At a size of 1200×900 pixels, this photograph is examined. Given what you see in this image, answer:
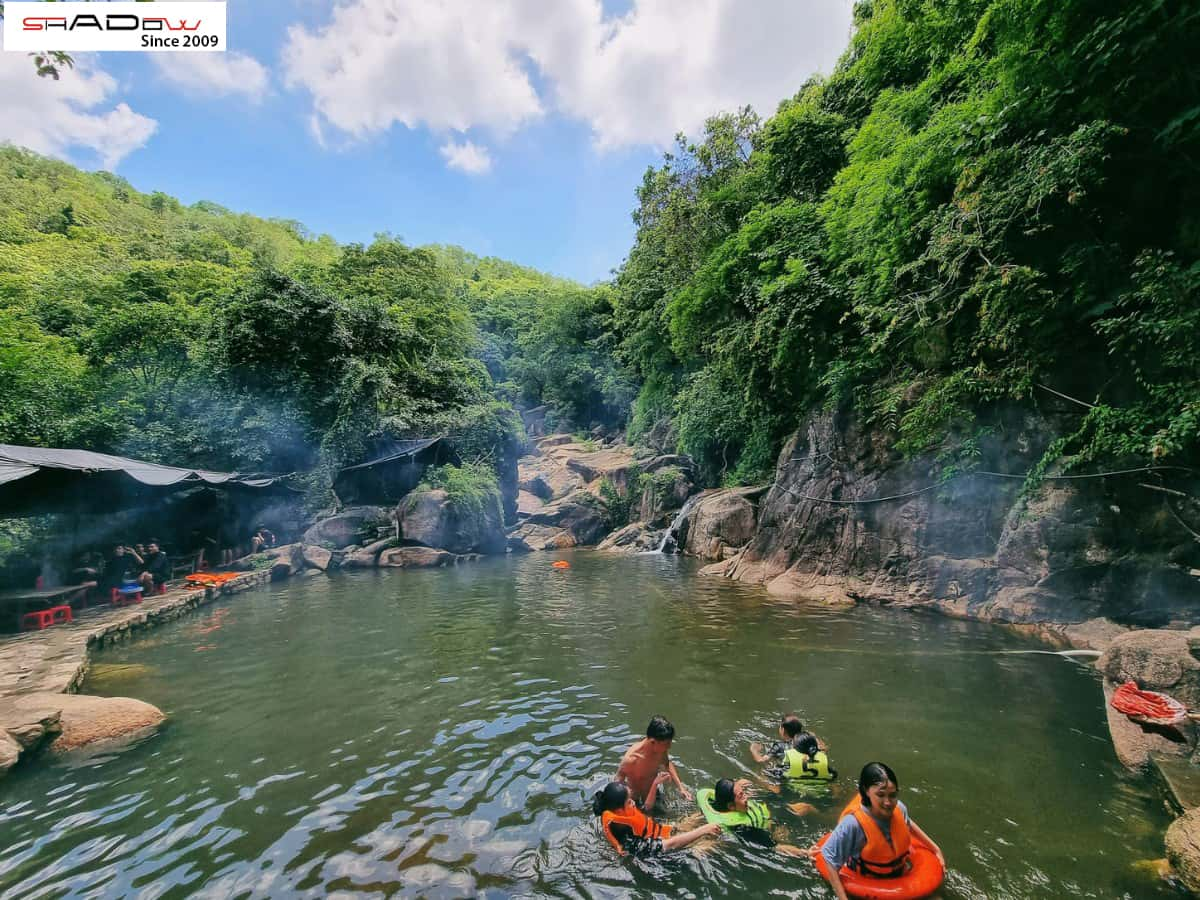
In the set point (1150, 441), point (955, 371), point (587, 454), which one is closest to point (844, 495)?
point (955, 371)

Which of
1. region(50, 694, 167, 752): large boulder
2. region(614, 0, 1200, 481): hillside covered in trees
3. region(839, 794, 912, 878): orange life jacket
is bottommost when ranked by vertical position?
region(839, 794, 912, 878): orange life jacket

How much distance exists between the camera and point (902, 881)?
3.23 metres

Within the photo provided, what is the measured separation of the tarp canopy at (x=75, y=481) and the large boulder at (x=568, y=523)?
611 inches

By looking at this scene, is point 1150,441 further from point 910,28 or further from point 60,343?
point 60,343

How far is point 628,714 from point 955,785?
10.6 ft

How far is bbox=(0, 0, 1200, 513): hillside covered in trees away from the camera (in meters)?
7.09

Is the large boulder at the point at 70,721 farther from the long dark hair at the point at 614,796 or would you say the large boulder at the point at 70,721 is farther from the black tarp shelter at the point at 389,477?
the black tarp shelter at the point at 389,477

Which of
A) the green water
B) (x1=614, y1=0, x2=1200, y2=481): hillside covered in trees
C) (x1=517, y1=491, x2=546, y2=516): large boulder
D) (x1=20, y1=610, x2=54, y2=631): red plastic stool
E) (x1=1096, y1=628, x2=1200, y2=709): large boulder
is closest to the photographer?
the green water

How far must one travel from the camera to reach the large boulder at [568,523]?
27.7 meters

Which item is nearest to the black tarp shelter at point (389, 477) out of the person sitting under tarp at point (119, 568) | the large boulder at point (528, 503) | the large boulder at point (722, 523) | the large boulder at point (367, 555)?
the large boulder at point (367, 555)

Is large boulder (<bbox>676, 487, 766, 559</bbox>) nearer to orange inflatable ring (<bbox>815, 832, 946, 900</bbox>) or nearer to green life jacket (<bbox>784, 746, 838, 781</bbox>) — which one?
green life jacket (<bbox>784, 746, 838, 781</bbox>)

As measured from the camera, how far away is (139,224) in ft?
133

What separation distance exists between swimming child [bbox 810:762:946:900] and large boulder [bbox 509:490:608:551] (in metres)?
24.1

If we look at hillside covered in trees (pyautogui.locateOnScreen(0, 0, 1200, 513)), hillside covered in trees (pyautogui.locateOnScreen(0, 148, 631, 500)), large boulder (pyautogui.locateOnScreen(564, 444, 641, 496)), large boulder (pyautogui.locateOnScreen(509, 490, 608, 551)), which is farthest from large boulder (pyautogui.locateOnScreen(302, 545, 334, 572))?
large boulder (pyautogui.locateOnScreen(564, 444, 641, 496))
